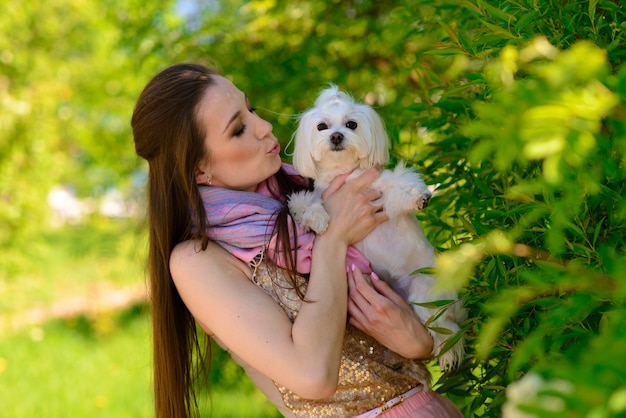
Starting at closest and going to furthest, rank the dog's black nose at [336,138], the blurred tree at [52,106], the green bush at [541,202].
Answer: the green bush at [541,202] → the dog's black nose at [336,138] → the blurred tree at [52,106]

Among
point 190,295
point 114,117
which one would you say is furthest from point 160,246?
point 114,117

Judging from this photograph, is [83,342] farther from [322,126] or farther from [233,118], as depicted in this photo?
[233,118]

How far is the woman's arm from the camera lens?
1.72 meters

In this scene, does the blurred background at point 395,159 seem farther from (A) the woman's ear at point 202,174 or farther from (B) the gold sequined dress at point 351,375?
(A) the woman's ear at point 202,174

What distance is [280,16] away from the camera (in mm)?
4066

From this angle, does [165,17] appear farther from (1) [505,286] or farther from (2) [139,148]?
(1) [505,286]

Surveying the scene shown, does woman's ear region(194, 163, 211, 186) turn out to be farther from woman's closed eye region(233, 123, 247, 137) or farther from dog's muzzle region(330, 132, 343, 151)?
dog's muzzle region(330, 132, 343, 151)

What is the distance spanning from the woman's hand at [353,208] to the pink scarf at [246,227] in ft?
0.22

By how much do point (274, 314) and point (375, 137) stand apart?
0.68 metres

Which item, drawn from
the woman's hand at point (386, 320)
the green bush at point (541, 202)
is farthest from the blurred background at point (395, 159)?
the woman's hand at point (386, 320)

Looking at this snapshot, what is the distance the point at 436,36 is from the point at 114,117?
19.7 ft

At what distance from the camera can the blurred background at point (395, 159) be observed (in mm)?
794

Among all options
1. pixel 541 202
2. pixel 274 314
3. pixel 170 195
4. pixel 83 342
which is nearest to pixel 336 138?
pixel 170 195

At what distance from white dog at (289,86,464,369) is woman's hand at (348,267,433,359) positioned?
0.23 feet
